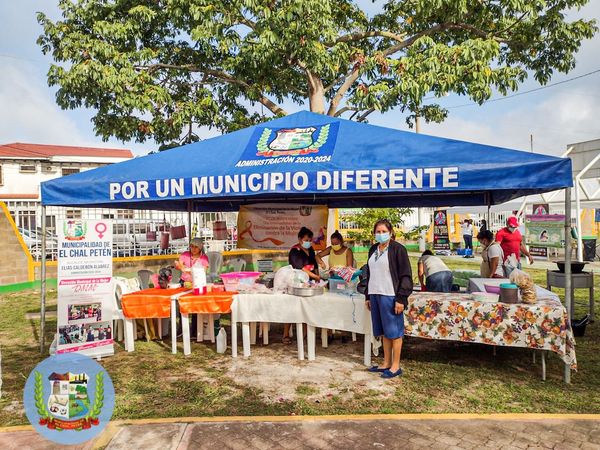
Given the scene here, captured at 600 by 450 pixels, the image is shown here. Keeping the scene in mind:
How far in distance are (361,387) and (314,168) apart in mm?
2632

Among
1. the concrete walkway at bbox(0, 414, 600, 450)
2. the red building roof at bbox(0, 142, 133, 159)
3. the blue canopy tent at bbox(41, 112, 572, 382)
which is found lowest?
the concrete walkway at bbox(0, 414, 600, 450)

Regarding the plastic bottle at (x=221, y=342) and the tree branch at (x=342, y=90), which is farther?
the tree branch at (x=342, y=90)

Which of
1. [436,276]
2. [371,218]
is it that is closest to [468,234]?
[371,218]

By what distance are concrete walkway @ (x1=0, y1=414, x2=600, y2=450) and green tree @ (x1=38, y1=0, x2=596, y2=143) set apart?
7.32 meters

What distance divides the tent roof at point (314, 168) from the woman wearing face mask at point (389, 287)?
0.68 m

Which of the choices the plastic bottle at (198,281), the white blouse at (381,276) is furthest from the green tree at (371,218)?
the white blouse at (381,276)

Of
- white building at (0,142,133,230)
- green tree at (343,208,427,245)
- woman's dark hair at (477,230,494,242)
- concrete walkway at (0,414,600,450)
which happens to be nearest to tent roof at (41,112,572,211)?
woman's dark hair at (477,230,494,242)

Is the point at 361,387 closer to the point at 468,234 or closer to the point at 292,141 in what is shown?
the point at 292,141

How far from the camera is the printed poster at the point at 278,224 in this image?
884 centimetres

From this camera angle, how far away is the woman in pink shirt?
6.89m

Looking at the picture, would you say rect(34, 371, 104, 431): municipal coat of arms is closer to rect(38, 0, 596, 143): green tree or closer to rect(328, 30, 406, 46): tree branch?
rect(38, 0, 596, 143): green tree

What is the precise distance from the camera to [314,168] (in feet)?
18.5

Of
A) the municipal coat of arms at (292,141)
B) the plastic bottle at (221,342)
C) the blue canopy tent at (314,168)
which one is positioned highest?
the municipal coat of arms at (292,141)

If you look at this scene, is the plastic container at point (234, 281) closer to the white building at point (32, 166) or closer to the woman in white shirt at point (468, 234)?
the woman in white shirt at point (468, 234)
